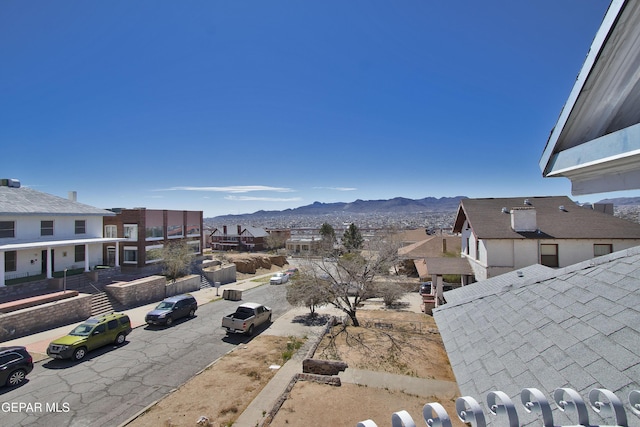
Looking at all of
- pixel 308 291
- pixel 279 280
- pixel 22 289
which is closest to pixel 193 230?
pixel 279 280

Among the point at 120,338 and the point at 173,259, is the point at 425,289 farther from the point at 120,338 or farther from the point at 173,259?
the point at 120,338

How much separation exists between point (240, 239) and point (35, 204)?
169 feet

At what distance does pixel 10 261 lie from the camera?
81.8 ft

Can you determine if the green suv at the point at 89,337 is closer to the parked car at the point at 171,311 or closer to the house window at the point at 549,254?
the parked car at the point at 171,311

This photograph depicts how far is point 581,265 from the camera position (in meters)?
6.58

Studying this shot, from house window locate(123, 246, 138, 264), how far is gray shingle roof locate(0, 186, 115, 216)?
584cm

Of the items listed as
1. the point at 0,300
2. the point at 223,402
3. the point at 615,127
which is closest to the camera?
the point at 615,127

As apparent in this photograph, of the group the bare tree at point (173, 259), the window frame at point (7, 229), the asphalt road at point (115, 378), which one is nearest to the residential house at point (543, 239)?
the asphalt road at point (115, 378)

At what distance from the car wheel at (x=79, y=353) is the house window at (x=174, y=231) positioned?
26418mm

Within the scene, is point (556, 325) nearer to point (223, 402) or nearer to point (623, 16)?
point (623, 16)

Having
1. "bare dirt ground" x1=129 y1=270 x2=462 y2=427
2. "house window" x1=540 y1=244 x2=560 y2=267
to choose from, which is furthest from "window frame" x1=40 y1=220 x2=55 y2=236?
"house window" x1=540 y1=244 x2=560 y2=267

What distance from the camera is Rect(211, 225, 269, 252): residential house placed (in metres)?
77.1

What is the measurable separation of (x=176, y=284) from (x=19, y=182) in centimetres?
1720

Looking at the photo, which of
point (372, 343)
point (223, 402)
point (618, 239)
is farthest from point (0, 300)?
point (618, 239)
